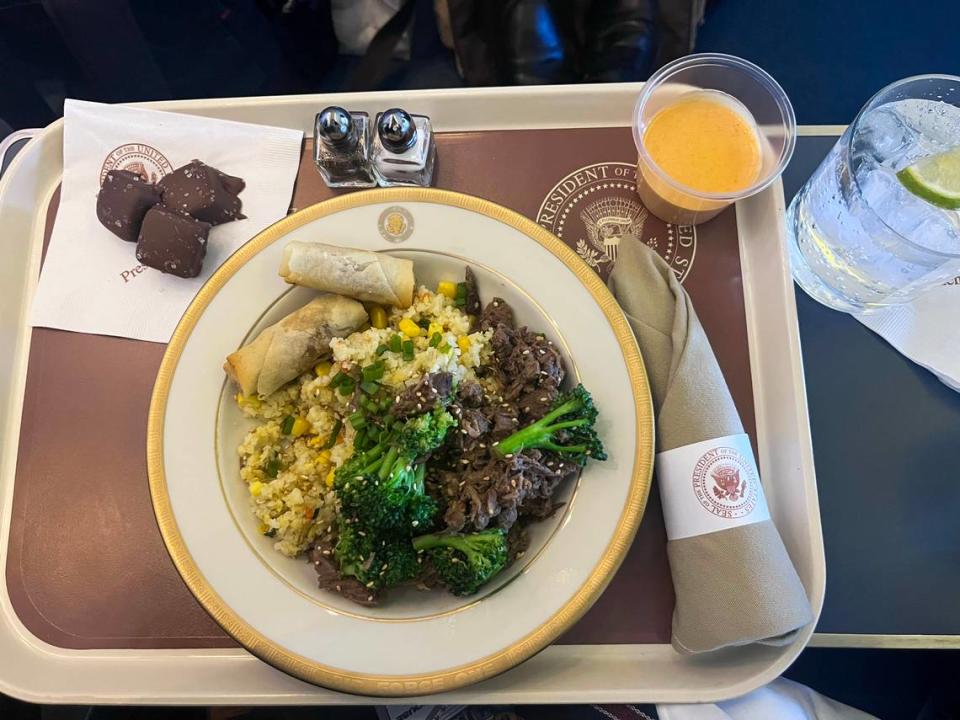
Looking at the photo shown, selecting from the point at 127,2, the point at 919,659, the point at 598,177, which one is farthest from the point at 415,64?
the point at 919,659

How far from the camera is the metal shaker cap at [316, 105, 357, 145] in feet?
5.78

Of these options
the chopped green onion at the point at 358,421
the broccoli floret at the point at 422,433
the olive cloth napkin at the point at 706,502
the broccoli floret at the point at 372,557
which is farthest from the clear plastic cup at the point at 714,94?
the broccoli floret at the point at 372,557

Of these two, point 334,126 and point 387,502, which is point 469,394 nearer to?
point 387,502

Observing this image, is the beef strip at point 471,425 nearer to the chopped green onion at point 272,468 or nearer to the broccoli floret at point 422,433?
the broccoli floret at point 422,433

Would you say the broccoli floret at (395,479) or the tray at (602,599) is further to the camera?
the tray at (602,599)

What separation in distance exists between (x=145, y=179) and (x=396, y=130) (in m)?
0.85

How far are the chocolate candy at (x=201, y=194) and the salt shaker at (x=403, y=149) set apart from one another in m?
0.46

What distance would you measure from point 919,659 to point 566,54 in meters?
2.98

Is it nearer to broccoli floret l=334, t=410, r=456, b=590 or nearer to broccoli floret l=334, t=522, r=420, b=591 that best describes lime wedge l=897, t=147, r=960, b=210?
broccoli floret l=334, t=410, r=456, b=590

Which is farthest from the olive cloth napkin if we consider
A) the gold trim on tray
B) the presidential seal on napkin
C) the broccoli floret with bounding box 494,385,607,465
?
the presidential seal on napkin

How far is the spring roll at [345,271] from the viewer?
1700 millimetres

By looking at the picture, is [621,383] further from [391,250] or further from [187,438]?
[187,438]

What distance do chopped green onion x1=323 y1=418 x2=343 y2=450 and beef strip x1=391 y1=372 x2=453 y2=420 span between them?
25cm

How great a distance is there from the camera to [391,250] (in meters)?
1.80
